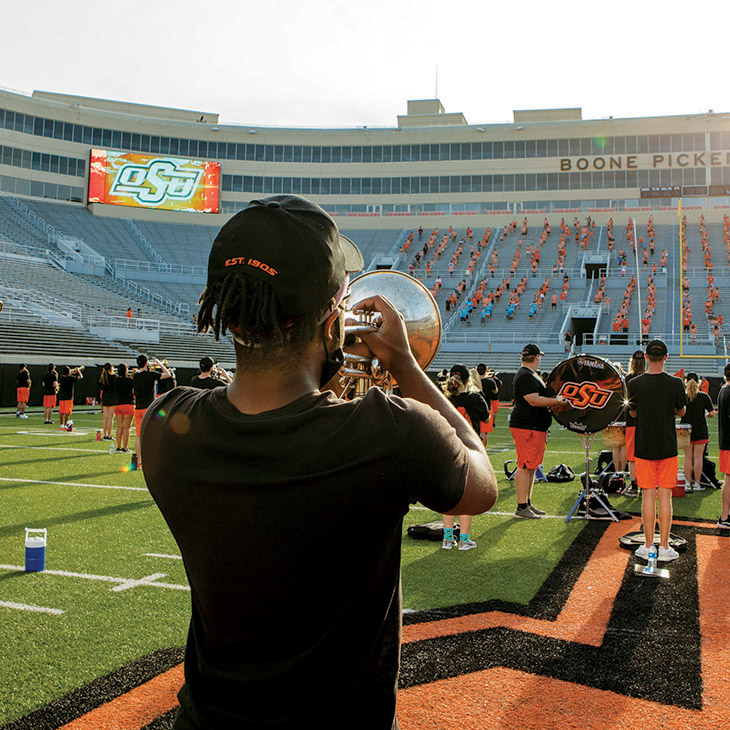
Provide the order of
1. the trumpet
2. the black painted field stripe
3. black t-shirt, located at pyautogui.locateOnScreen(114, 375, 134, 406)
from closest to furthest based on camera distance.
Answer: the trumpet < the black painted field stripe < black t-shirt, located at pyautogui.locateOnScreen(114, 375, 134, 406)

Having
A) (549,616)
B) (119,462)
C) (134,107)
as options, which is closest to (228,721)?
(549,616)

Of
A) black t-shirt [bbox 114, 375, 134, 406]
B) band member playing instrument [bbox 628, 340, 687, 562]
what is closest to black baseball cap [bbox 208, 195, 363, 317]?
band member playing instrument [bbox 628, 340, 687, 562]

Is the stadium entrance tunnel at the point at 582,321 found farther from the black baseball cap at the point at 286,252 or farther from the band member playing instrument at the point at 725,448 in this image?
the black baseball cap at the point at 286,252

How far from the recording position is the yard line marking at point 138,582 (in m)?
4.71

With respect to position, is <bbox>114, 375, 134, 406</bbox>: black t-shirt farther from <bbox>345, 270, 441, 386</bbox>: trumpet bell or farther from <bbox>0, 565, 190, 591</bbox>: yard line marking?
<bbox>345, 270, 441, 386</bbox>: trumpet bell

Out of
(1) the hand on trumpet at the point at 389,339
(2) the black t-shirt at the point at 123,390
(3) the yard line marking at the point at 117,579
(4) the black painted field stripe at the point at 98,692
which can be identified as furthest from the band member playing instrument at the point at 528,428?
(2) the black t-shirt at the point at 123,390

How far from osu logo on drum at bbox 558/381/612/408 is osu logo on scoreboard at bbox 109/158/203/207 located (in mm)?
41214

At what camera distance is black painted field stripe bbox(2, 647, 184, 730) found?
293 cm

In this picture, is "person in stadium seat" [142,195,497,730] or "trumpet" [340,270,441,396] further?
"trumpet" [340,270,441,396]

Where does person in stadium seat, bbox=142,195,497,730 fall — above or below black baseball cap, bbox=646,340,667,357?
below

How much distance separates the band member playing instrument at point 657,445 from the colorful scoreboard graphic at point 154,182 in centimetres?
4230

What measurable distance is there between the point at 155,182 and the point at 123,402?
35.8m

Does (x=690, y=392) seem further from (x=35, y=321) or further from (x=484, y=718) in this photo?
(x=35, y=321)

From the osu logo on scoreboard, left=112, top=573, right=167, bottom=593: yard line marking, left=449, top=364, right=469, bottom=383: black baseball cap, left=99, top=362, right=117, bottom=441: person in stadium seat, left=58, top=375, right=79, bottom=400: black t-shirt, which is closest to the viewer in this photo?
left=112, top=573, right=167, bottom=593: yard line marking
